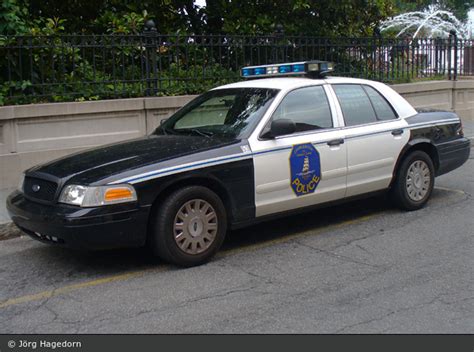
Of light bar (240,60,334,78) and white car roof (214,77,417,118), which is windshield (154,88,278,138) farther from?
light bar (240,60,334,78)

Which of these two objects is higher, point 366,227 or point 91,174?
point 91,174

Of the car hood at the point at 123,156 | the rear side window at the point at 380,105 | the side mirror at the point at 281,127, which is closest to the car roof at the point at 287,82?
the rear side window at the point at 380,105

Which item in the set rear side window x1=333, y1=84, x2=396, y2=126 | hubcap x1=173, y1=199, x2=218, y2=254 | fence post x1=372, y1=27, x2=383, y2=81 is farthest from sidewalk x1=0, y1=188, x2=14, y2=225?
fence post x1=372, y1=27, x2=383, y2=81

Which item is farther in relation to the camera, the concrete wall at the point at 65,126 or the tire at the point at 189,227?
the concrete wall at the point at 65,126

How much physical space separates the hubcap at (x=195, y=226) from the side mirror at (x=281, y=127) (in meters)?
0.98

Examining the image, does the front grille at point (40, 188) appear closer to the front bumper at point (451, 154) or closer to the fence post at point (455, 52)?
the front bumper at point (451, 154)

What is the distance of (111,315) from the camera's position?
14.6 ft

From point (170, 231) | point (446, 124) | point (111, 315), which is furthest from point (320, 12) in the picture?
point (111, 315)

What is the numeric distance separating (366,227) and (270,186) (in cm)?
149

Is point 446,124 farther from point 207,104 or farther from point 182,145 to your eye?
point 182,145

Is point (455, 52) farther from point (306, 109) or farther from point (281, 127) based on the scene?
point (281, 127)

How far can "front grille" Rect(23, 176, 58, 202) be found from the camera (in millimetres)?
5250

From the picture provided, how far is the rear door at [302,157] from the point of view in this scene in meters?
5.84
